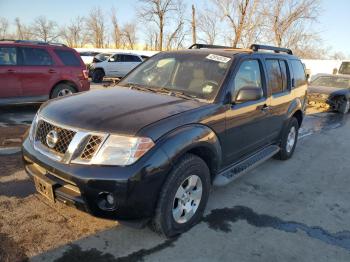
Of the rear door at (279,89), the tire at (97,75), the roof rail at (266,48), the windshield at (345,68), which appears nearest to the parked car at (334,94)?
the windshield at (345,68)

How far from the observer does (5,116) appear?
8445 mm

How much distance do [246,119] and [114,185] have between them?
2.12m

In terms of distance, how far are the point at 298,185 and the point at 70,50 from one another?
7.12 meters

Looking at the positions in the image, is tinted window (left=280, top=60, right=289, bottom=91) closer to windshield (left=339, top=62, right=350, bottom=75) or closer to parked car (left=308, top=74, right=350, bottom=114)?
parked car (left=308, top=74, right=350, bottom=114)

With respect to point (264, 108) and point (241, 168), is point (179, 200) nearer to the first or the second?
point (241, 168)

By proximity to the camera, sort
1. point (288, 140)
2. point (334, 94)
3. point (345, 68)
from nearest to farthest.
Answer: point (288, 140), point (334, 94), point (345, 68)

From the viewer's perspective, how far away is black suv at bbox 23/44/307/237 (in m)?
2.80

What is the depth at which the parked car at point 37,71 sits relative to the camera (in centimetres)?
828

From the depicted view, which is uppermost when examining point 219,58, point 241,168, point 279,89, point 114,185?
point 219,58

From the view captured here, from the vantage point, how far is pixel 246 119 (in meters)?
4.23

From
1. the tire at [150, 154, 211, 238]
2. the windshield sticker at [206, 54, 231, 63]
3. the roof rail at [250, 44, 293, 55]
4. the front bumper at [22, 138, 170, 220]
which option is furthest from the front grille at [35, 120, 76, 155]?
the roof rail at [250, 44, 293, 55]

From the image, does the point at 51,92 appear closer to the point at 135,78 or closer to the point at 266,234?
the point at 135,78

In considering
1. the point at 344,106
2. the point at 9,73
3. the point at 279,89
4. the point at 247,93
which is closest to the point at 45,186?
the point at 247,93

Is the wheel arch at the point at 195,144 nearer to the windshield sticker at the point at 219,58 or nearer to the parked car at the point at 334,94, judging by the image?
the windshield sticker at the point at 219,58
